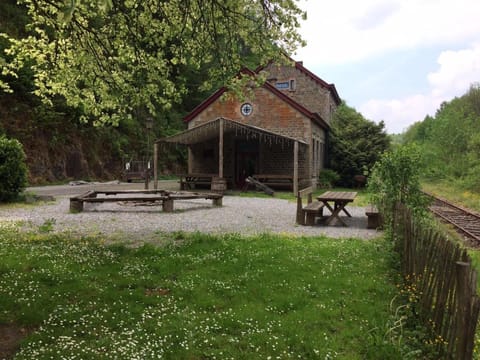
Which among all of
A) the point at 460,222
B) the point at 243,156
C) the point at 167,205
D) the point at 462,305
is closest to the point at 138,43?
the point at 167,205

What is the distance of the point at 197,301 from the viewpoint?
4680 mm

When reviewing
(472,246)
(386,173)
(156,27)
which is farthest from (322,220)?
(156,27)

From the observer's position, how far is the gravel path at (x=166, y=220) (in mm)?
9188

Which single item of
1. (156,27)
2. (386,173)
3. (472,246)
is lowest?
(472,246)

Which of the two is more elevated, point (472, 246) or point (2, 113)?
point (2, 113)

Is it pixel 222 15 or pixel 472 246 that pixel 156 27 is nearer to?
pixel 222 15

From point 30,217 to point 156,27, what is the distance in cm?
632

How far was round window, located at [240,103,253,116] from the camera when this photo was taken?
2319cm

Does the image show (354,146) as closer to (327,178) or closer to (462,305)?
(327,178)

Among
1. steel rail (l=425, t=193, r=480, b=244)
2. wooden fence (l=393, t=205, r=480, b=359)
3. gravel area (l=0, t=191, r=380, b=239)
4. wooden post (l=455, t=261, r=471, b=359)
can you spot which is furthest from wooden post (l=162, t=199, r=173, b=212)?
wooden post (l=455, t=261, r=471, b=359)

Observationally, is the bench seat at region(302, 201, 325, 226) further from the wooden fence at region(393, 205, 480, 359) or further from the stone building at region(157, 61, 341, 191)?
the stone building at region(157, 61, 341, 191)

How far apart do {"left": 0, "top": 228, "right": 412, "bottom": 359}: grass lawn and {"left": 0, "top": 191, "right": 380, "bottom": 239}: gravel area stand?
1.92m

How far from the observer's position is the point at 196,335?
3828mm

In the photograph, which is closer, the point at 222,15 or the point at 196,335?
the point at 196,335
